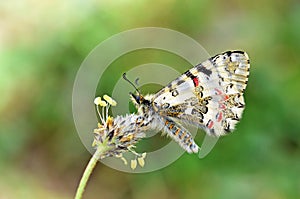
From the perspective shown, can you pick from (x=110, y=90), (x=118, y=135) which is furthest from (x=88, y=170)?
(x=110, y=90)

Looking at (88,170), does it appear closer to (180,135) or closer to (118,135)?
(118,135)

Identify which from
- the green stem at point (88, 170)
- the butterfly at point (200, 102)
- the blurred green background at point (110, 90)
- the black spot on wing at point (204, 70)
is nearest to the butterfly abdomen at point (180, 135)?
the butterfly at point (200, 102)

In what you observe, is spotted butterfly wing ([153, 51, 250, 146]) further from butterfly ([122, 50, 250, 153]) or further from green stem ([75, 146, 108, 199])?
green stem ([75, 146, 108, 199])

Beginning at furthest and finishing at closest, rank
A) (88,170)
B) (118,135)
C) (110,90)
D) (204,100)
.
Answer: (110,90) < (204,100) < (118,135) < (88,170)

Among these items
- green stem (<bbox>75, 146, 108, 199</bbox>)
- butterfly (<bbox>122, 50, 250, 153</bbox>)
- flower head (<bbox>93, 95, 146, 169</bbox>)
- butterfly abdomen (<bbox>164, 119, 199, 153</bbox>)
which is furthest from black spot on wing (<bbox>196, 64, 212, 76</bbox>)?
green stem (<bbox>75, 146, 108, 199</bbox>)

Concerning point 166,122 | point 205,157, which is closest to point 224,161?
point 205,157

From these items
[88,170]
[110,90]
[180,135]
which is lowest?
[88,170]
